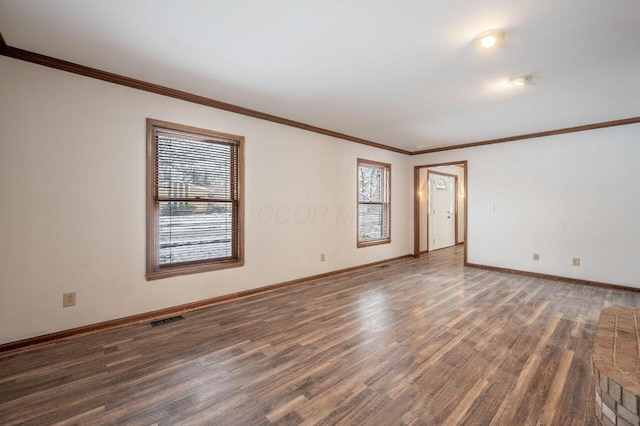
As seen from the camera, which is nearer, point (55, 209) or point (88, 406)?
point (88, 406)

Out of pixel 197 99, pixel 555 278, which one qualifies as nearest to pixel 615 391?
pixel 197 99

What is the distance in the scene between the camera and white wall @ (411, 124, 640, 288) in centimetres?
421

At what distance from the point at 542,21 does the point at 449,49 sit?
0.61 meters

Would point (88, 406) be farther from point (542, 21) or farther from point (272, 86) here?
point (542, 21)

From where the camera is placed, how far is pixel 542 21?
2004 mm

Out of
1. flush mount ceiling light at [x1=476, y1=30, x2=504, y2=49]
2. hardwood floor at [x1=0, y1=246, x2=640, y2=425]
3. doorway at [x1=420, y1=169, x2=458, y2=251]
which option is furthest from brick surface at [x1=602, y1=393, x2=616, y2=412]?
doorway at [x1=420, y1=169, x2=458, y2=251]

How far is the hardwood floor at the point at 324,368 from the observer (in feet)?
5.53

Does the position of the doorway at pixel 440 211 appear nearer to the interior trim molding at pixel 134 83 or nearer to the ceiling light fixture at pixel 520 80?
the ceiling light fixture at pixel 520 80

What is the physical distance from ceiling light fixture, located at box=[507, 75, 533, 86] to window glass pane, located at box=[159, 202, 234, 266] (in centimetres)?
349

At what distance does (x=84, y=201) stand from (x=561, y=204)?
6505mm

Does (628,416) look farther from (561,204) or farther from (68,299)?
(561,204)

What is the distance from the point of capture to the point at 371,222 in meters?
5.95

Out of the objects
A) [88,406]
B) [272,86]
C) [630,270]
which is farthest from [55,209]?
[630,270]

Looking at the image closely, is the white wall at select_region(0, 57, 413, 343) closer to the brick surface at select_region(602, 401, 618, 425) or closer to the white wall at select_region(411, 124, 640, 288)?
the brick surface at select_region(602, 401, 618, 425)
